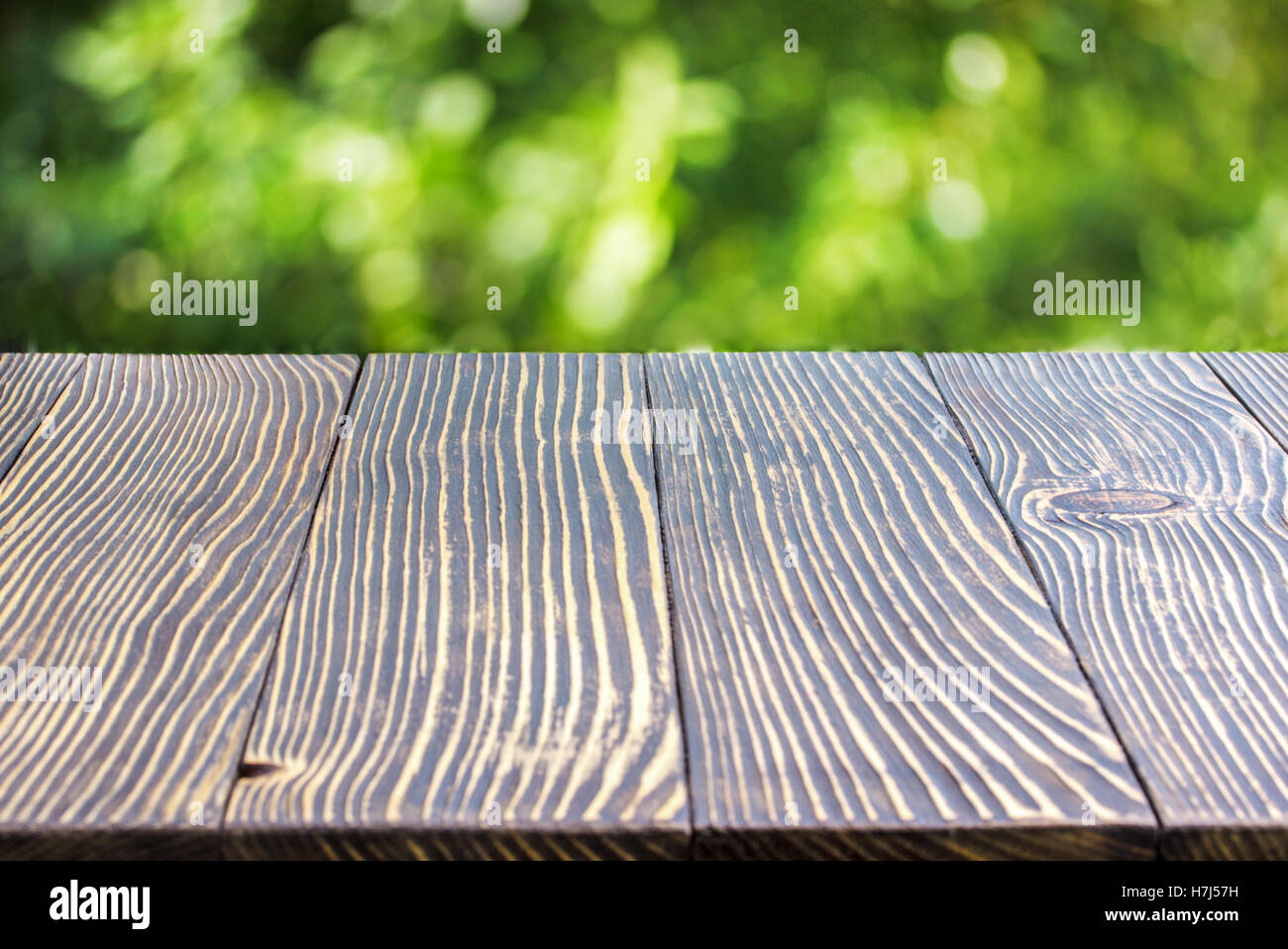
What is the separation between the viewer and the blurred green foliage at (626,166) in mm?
1909

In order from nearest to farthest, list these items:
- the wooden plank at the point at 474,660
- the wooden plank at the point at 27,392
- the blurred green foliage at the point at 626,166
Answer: the wooden plank at the point at 474,660 → the wooden plank at the point at 27,392 → the blurred green foliage at the point at 626,166

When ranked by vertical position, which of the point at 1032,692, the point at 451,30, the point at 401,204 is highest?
the point at 451,30

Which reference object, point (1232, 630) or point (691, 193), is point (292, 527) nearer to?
point (1232, 630)

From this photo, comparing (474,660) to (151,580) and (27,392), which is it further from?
(27,392)

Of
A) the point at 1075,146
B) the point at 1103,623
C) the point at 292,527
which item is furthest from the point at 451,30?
the point at 1103,623

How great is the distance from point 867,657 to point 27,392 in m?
0.78

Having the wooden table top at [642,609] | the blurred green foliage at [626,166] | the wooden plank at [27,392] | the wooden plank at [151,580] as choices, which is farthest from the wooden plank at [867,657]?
the blurred green foliage at [626,166]

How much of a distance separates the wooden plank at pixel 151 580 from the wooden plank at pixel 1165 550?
473 millimetres

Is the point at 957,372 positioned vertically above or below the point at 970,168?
below

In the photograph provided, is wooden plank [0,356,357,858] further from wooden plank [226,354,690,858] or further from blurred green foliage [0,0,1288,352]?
blurred green foliage [0,0,1288,352]

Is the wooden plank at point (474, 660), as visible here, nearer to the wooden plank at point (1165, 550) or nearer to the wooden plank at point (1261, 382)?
the wooden plank at point (1165, 550)

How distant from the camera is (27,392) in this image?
1.16 metres

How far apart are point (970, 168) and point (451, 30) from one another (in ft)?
2.51
